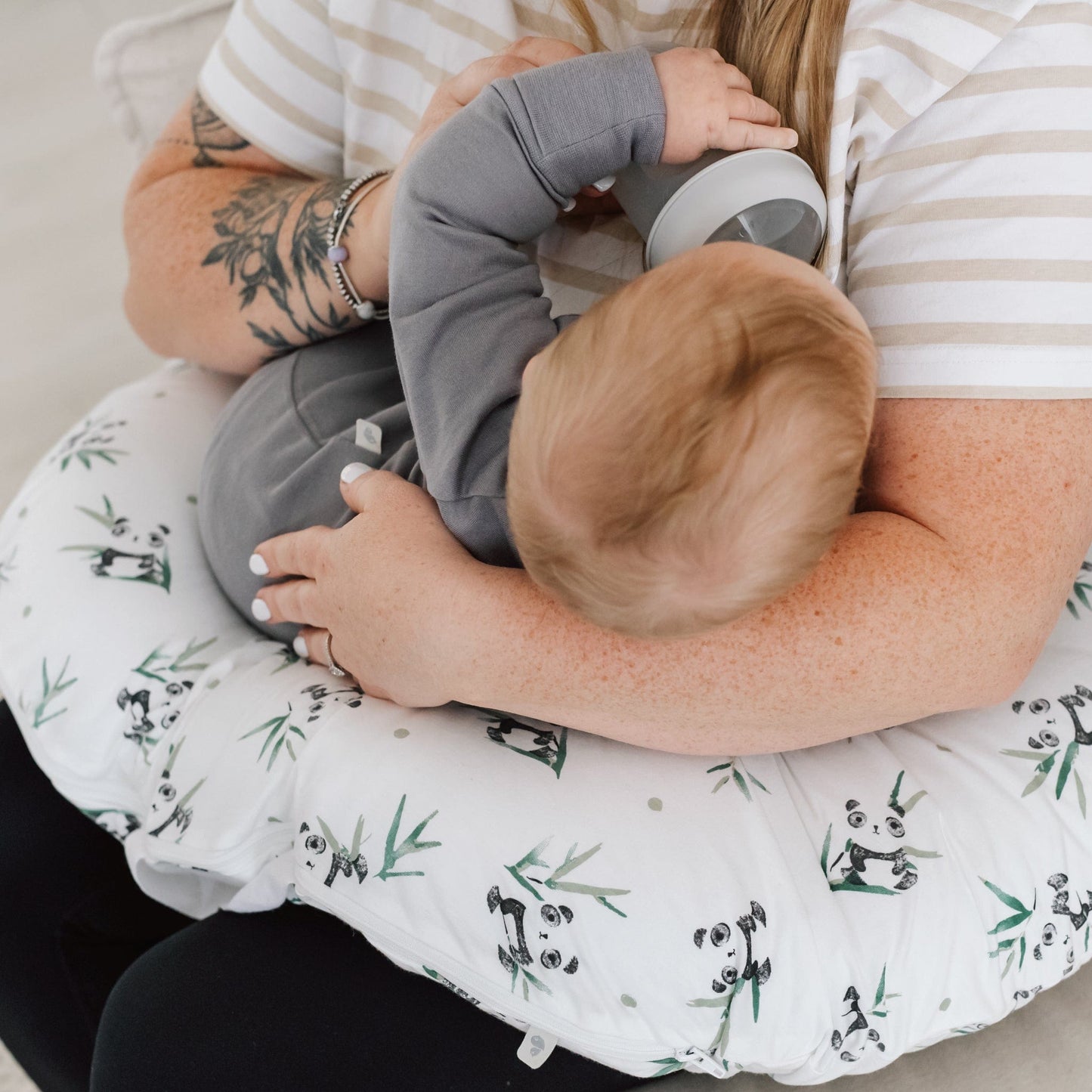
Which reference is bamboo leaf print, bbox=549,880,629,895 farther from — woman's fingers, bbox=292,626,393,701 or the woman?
woman's fingers, bbox=292,626,393,701

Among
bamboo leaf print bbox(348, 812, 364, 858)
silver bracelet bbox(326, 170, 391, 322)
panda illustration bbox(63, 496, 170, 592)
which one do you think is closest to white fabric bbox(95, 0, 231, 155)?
silver bracelet bbox(326, 170, 391, 322)

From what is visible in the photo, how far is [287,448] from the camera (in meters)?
1.00

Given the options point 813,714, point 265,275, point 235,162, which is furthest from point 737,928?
point 235,162

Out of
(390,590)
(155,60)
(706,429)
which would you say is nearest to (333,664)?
(390,590)

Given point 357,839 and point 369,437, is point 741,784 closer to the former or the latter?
point 357,839

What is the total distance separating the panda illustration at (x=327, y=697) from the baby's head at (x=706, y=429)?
0.30 metres

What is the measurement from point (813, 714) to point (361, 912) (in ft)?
1.27

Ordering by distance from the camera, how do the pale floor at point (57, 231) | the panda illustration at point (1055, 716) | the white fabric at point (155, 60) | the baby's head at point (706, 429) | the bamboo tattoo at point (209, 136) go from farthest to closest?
the pale floor at point (57, 231) → the white fabric at point (155, 60) → the bamboo tattoo at point (209, 136) → the panda illustration at point (1055, 716) → the baby's head at point (706, 429)

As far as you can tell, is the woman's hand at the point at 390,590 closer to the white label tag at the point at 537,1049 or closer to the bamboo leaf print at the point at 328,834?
the bamboo leaf print at the point at 328,834

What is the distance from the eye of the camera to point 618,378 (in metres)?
0.65

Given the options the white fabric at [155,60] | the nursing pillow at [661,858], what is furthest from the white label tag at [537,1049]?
the white fabric at [155,60]

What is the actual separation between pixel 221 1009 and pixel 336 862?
0.16 m

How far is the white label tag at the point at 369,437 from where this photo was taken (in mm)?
982

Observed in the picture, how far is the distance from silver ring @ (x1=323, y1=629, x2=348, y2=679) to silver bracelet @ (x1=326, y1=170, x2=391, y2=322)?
355 mm
